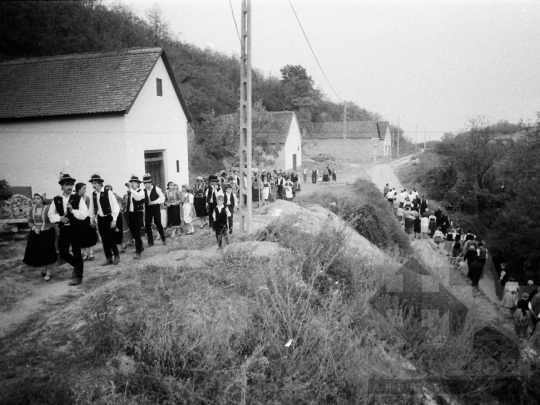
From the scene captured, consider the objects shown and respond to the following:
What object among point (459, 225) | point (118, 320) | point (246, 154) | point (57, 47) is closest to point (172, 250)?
point (246, 154)

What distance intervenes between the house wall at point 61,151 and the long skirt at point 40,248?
6.73 m

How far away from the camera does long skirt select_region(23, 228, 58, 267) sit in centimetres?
743

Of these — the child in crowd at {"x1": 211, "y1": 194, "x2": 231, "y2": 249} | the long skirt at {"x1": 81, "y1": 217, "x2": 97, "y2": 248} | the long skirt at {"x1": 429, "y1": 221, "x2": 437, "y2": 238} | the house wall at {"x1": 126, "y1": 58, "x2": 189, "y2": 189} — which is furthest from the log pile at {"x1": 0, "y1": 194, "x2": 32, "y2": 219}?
the long skirt at {"x1": 429, "y1": 221, "x2": 437, "y2": 238}

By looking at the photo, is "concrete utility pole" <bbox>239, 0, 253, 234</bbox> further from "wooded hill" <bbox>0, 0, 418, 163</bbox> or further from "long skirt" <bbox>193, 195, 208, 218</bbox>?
"wooded hill" <bbox>0, 0, 418, 163</bbox>

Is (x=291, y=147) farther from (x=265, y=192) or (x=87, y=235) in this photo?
(x=87, y=235)

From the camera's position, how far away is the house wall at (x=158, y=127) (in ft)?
47.3

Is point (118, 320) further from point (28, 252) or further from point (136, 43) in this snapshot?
point (136, 43)

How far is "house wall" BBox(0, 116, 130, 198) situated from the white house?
35 millimetres

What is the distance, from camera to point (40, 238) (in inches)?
292

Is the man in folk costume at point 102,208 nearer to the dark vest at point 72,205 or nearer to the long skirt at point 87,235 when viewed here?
the long skirt at point 87,235

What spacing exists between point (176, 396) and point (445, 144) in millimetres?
35447

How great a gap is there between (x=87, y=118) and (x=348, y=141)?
46.2 m

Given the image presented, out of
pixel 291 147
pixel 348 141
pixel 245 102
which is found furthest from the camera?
pixel 348 141

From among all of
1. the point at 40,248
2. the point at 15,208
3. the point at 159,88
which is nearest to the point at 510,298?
the point at 40,248
